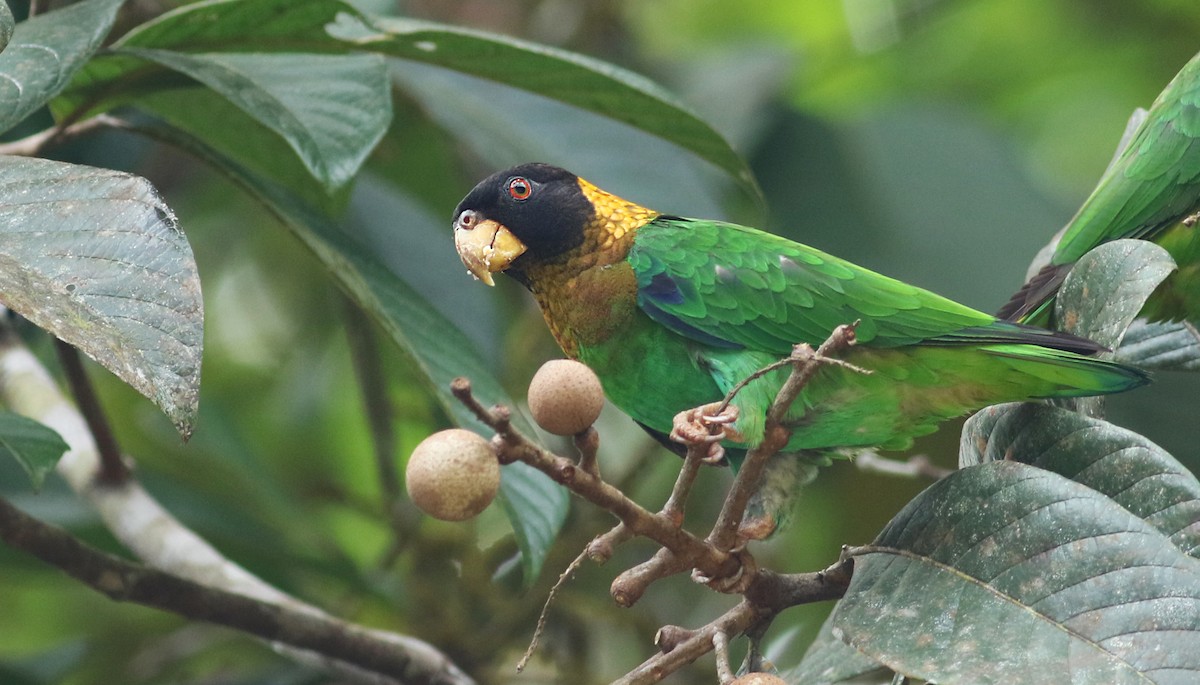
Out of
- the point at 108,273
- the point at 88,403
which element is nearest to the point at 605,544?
the point at 108,273

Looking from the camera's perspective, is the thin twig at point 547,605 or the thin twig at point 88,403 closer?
the thin twig at point 547,605

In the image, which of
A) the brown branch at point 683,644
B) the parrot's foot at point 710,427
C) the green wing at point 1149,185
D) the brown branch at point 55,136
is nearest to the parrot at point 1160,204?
the green wing at point 1149,185

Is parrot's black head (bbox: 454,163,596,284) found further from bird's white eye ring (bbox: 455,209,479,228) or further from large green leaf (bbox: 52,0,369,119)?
large green leaf (bbox: 52,0,369,119)

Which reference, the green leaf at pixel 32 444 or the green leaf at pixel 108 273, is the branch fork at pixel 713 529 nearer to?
the green leaf at pixel 108 273

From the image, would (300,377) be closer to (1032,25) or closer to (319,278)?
(319,278)

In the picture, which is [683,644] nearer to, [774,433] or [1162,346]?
[774,433]

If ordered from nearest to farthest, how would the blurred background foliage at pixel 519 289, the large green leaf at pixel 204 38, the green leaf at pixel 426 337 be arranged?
the green leaf at pixel 426 337
the large green leaf at pixel 204 38
the blurred background foliage at pixel 519 289

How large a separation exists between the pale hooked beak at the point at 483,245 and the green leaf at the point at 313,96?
1.00 ft

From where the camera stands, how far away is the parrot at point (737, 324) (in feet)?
7.08

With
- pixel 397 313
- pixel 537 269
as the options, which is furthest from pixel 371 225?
pixel 397 313

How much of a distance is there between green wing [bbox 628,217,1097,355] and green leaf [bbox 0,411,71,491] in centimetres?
106

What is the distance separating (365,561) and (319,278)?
1123 mm

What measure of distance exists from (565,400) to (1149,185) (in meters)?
1.74

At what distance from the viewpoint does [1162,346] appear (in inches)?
95.8
